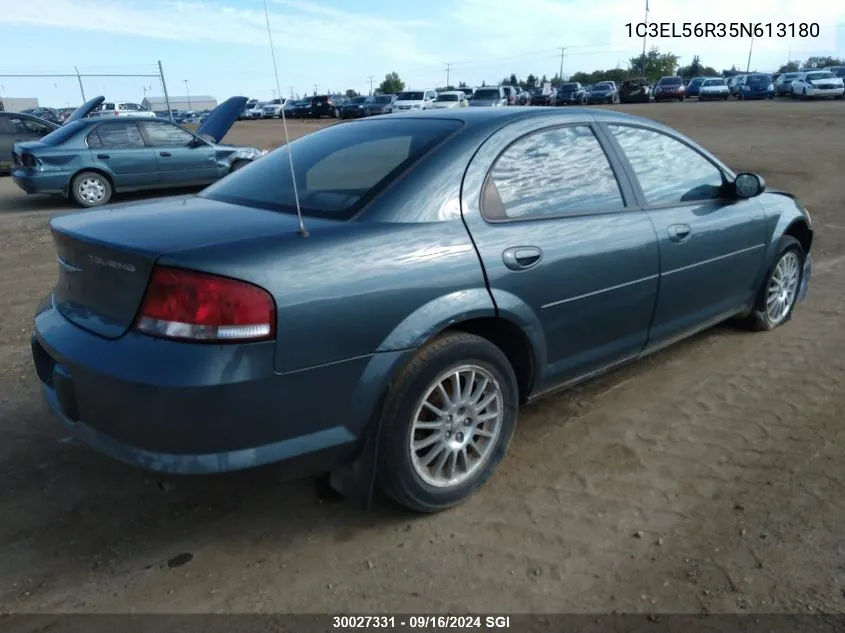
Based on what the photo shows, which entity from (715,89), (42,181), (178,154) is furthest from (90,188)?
(715,89)

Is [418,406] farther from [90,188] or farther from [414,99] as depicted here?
[414,99]

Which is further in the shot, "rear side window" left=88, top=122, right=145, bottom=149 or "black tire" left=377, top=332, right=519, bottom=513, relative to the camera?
"rear side window" left=88, top=122, right=145, bottom=149

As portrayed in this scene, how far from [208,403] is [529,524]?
4.63ft

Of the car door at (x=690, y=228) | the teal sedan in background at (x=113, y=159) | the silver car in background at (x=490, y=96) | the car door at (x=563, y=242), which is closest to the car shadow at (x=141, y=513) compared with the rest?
the car door at (x=563, y=242)

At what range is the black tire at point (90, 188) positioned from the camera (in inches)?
435

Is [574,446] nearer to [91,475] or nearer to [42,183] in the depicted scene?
[91,475]

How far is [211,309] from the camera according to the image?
223cm

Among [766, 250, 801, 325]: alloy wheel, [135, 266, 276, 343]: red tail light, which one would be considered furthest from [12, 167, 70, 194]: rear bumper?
[766, 250, 801, 325]: alloy wheel

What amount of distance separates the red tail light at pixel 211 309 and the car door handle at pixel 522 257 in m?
1.08

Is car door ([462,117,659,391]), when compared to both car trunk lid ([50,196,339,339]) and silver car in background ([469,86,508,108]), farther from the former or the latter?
silver car in background ([469,86,508,108])

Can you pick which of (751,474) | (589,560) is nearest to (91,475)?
(589,560)

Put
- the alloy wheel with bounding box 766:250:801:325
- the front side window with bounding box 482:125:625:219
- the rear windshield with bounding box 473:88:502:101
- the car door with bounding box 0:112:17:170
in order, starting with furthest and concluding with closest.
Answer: the rear windshield with bounding box 473:88:502:101 < the car door with bounding box 0:112:17:170 < the alloy wheel with bounding box 766:250:801:325 < the front side window with bounding box 482:125:625:219

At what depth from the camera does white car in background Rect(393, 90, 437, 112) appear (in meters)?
33.7

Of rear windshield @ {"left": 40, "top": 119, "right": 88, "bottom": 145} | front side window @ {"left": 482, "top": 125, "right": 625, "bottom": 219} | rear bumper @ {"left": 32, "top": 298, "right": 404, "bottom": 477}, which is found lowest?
rear bumper @ {"left": 32, "top": 298, "right": 404, "bottom": 477}
